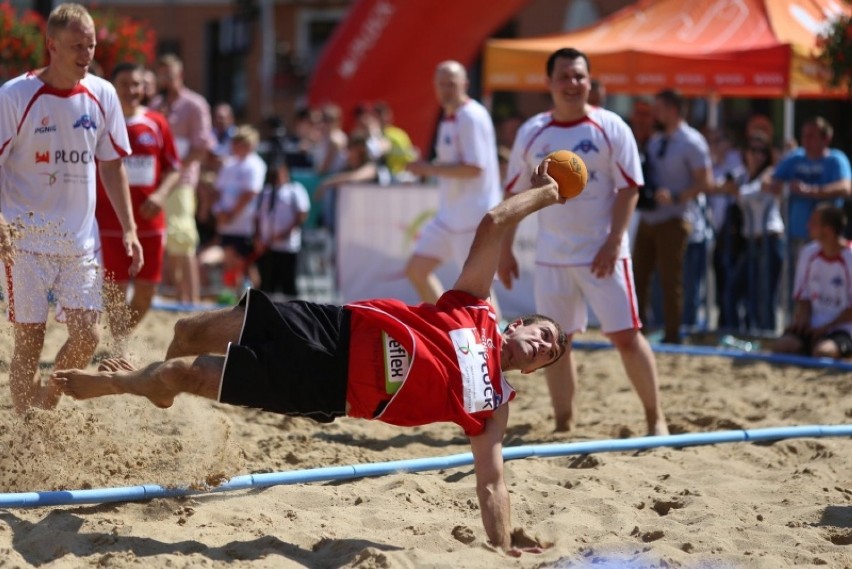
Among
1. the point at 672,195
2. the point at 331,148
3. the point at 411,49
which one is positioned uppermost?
the point at 411,49

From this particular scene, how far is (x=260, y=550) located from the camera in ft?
16.3

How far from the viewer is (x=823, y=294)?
10.3 m

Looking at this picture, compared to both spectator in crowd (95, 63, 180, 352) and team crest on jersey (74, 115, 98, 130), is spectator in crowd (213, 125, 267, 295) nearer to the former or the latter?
spectator in crowd (95, 63, 180, 352)

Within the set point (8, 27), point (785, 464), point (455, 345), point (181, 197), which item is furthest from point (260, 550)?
point (8, 27)

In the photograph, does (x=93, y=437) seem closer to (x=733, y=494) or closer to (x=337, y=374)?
(x=337, y=374)

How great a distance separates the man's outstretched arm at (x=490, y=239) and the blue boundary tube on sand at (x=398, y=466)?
1195 millimetres

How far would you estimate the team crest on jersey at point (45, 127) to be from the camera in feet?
19.3

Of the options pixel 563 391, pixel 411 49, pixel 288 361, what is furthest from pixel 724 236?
pixel 288 361

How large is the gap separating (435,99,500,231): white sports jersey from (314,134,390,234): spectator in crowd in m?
3.87

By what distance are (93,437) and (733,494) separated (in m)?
2.98

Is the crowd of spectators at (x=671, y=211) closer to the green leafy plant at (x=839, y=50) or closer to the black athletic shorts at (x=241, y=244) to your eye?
the black athletic shorts at (x=241, y=244)

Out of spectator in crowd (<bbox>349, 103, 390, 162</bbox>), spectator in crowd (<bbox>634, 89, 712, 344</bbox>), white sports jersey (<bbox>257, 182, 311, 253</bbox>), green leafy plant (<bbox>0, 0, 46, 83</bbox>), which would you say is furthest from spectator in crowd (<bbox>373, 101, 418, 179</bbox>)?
green leafy plant (<bbox>0, 0, 46, 83</bbox>)

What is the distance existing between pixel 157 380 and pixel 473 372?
1224 millimetres

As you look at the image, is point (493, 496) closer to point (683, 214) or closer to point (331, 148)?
point (683, 214)
